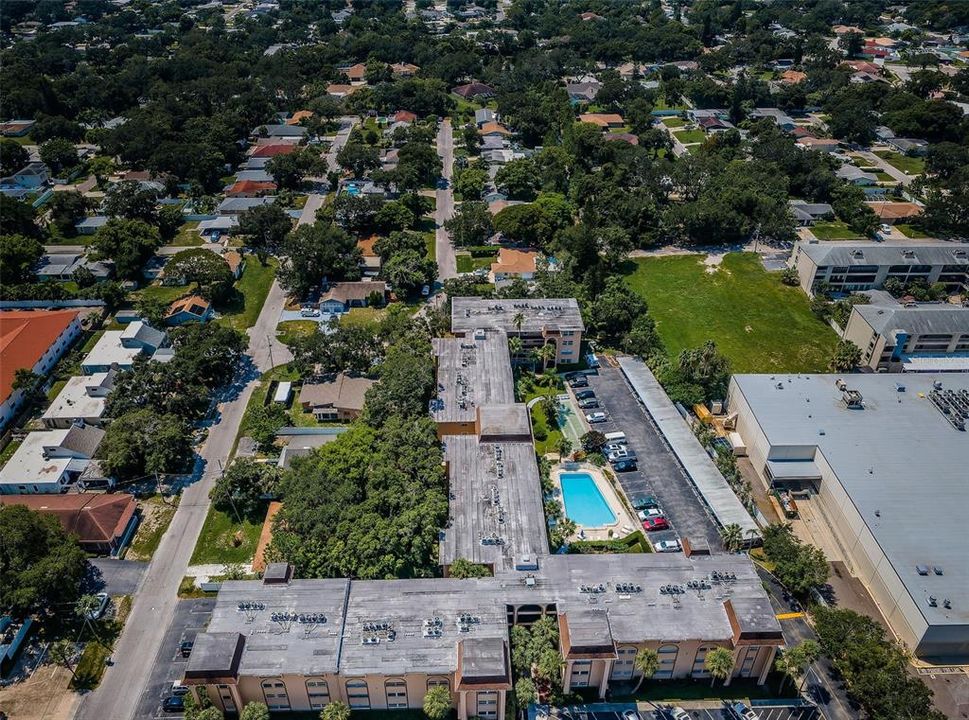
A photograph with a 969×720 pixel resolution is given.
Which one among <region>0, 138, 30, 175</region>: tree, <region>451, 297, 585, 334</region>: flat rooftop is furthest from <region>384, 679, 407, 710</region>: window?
<region>0, 138, 30, 175</region>: tree

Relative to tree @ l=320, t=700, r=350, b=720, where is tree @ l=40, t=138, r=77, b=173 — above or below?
below

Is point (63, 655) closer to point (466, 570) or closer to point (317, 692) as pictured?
point (317, 692)

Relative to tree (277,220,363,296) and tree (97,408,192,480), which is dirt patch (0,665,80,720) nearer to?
tree (97,408,192,480)

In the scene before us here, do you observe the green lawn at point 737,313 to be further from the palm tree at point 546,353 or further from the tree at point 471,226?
the tree at point 471,226

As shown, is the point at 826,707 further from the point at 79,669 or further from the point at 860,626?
the point at 79,669

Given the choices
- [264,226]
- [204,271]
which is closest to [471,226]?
[264,226]
